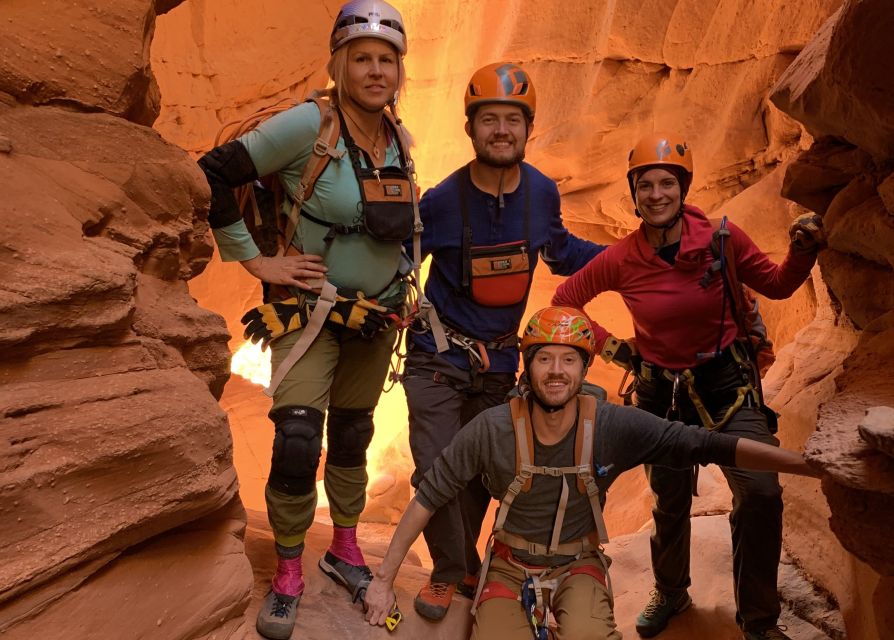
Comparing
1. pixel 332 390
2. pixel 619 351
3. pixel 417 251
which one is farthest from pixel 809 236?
pixel 332 390

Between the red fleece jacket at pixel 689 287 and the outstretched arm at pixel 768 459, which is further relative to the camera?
the red fleece jacket at pixel 689 287

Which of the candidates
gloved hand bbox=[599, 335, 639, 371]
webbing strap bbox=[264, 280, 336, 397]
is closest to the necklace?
webbing strap bbox=[264, 280, 336, 397]

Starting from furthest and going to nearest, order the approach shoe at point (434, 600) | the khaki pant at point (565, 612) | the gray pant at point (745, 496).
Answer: the approach shoe at point (434, 600) → the gray pant at point (745, 496) → the khaki pant at point (565, 612)

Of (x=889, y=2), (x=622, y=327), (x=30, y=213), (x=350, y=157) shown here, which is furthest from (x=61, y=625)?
(x=622, y=327)

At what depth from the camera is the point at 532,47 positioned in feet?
32.4

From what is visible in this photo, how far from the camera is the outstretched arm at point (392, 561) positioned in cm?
350

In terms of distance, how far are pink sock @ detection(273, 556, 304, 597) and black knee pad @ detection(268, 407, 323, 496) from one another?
0.37 metres

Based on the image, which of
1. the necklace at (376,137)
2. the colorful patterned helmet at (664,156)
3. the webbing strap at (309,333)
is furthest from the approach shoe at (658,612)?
the necklace at (376,137)

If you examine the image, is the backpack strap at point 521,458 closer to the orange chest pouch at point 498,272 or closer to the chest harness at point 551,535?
the chest harness at point 551,535

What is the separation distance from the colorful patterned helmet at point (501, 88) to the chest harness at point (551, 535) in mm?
1413

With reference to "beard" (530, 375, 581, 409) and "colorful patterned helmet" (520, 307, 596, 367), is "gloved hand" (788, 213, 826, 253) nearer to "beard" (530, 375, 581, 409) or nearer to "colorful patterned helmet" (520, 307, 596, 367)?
"colorful patterned helmet" (520, 307, 596, 367)

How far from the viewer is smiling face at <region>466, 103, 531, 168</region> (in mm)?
3838

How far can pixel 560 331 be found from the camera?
3.49m

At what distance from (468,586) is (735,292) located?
196 cm
